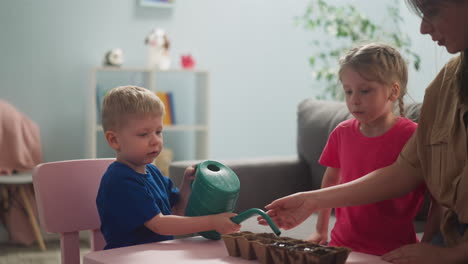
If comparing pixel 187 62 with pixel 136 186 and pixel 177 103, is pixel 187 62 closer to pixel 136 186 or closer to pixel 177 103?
pixel 177 103

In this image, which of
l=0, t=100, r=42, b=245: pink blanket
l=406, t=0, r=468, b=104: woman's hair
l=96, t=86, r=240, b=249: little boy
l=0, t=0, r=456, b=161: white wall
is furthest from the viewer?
l=0, t=0, r=456, b=161: white wall

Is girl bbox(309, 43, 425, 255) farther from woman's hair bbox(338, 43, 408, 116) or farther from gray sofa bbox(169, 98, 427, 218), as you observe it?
gray sofa bbox(169, 98, 427, 218)

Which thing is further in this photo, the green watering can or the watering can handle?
the green watering can

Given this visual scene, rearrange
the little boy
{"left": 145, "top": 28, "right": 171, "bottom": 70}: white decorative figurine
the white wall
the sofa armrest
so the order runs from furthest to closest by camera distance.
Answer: {"left": 145, "top": 28, "right": 171, "bottom": 70}: white decorative figurine
the white wall
the sofa armrest
the little boy

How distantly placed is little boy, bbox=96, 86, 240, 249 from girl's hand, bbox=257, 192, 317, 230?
0.43 feet

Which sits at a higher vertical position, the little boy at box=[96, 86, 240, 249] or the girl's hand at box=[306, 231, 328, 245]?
the little boy at box=[96, 86, 240, 249]

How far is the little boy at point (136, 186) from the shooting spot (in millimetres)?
1514

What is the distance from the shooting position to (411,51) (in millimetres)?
4543

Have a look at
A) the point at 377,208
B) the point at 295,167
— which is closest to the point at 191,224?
the point at 377,208

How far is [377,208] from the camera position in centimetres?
175

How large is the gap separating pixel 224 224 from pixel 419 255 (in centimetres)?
40

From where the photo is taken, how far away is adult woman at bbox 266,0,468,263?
137cm

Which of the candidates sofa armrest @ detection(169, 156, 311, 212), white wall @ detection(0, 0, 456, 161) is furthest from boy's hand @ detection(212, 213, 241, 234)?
white wall @ detection(0, 0, 456, 161)

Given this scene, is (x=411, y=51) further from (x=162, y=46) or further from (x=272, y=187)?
(x=272, y=187)
